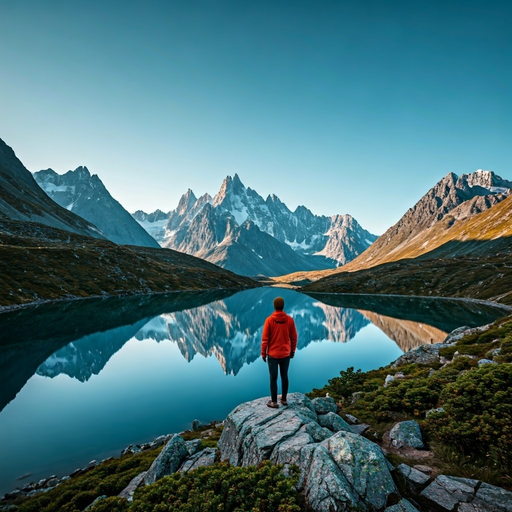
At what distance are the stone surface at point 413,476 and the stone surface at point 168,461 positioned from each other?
33.6 feet

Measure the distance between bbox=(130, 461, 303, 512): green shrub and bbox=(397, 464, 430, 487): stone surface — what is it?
13.8ft

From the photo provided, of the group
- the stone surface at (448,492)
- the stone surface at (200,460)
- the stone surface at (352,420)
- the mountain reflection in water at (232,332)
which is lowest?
the mountain reflection in water at (232,332)

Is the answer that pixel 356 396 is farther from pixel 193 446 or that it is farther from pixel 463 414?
pixel 193 446

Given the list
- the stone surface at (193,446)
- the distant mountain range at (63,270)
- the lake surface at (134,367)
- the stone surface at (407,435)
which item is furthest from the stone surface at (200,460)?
the distant mountain range at (63,270)

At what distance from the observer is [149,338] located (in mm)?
65688

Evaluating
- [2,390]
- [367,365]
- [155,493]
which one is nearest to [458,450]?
[155,493]

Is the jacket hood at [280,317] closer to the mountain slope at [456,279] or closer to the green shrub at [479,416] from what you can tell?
the green shrub at [479,416]

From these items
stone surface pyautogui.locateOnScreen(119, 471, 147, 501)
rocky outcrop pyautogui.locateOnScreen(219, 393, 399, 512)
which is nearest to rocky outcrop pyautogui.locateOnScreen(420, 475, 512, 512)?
rocky outcrop pyautogui.locateOnScreen(219, 393, 399, 512)

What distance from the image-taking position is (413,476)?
33.6ft

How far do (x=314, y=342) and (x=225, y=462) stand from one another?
187 feet

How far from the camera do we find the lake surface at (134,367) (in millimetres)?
24922

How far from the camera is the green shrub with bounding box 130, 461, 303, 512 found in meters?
8.38

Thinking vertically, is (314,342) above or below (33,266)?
below

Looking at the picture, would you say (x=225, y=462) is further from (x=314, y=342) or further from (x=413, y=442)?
(x=314, y=342)
